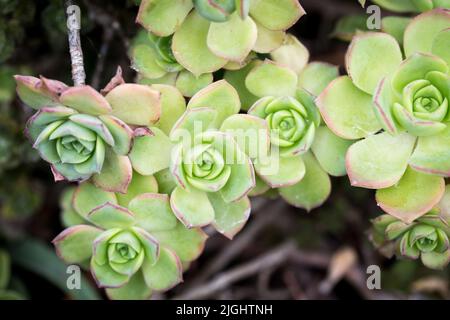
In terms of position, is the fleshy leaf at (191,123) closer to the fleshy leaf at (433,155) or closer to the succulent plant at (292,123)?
the succulent plant at (292,123)

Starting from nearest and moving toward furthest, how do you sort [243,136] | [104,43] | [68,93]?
[68,93], [243,136], [104,43]

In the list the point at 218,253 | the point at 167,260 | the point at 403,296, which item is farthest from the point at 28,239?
the point at 403,296

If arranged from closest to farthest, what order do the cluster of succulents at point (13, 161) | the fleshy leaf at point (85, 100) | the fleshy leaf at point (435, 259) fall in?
the fleshy leaf at point (85, 100), the fleshy leaf at point (435, 259), the cluster of succulents at point (13, 161)

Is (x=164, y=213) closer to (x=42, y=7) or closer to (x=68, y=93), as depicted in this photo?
(x=68, y=93)

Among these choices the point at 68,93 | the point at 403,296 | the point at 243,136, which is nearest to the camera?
the point at 68,93

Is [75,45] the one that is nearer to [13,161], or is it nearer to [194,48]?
[194,48]

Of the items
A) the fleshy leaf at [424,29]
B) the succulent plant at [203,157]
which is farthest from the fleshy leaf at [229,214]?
the fleshy leaf at [424,29]

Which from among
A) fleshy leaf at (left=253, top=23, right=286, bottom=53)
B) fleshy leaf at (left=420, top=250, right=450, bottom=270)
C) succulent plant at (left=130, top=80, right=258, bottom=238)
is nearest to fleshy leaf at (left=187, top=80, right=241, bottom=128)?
succulent plant at (left=130, top=80, right=258, bottom=238)
